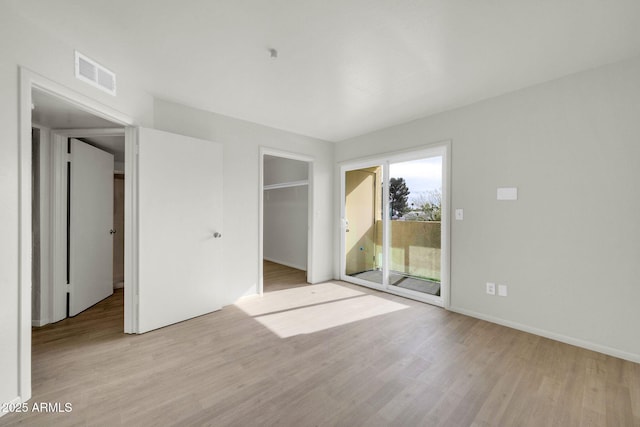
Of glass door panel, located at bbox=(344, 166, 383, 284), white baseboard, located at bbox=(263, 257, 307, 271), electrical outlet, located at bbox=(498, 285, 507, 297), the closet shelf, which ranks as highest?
the closet shelf

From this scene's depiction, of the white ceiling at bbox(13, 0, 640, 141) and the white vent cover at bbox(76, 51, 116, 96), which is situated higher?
the white ceiling at bbox(13, 0, 640, 141)

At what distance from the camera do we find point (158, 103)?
297 cm

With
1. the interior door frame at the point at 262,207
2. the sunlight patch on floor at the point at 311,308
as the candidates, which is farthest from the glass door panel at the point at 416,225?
the interior door frame at the point at 262,207

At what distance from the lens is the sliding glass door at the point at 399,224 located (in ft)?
11.5

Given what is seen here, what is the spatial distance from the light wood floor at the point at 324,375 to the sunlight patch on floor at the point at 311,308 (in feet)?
0.14

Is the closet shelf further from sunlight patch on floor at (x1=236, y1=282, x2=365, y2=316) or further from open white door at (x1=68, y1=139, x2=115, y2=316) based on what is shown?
open white door at (x1=68, y1=139, x2=115, y2=316)

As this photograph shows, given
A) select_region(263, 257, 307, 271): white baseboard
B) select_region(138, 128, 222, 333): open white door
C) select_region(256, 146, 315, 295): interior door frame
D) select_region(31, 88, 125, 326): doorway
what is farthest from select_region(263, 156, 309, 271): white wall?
select_region(31, 88, 125, 326): doorway

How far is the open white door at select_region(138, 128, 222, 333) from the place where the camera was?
8.79 feet

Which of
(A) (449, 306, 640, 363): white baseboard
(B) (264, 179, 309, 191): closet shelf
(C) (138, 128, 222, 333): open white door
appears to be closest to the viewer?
(A) (449, 306, 640, 363): white baseboard

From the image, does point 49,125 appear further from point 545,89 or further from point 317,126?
point 545,89

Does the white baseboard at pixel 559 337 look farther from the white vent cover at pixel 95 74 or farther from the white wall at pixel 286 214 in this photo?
the white vent cover at pixel 95 74

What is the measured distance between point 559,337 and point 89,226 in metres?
5.35

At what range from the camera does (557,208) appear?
2.53 m

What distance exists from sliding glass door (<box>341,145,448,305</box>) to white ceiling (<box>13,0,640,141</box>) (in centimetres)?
105
